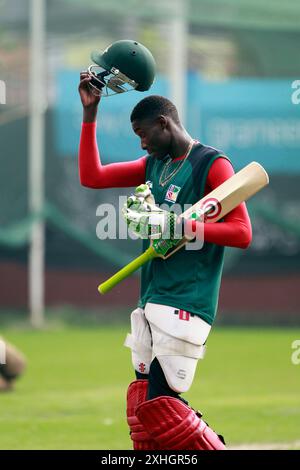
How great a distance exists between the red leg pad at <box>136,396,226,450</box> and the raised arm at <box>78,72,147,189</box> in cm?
115

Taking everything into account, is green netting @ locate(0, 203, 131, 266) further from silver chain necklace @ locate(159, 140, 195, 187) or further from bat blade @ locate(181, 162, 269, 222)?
bat blade @ locate(181, 162, 269, 222)

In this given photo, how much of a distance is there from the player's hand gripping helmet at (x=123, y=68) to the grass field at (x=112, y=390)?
8.80 ft

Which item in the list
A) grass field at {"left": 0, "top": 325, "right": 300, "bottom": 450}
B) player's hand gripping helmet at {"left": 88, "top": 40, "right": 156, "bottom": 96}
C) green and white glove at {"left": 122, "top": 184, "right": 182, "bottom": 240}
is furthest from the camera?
grass field at {"left": 0, "top": 325, "right": 300, "bottom": 450}

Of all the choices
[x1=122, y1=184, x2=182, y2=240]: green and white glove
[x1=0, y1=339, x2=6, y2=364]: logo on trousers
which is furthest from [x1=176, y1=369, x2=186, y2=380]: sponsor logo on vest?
[x1=0, y1=339, x2=6, y2=364]: logo on trousers

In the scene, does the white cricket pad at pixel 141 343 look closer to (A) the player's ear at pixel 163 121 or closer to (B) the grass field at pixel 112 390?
(A) the player's ear at pixel 163 121

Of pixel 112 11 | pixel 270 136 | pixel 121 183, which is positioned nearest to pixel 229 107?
pixel 270 136

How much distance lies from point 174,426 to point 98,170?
133cm

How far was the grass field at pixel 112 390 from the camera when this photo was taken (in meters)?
7.84

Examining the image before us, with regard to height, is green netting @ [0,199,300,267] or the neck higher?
green netting @ [0,199,300,267]

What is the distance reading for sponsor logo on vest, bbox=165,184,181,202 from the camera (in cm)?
538

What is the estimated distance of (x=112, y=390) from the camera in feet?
33.7

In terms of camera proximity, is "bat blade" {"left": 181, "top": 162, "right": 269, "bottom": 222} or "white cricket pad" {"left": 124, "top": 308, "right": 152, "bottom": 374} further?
"white cricket pad" {"left": 124, "top": 308, "right": 152, "bottom": 374}

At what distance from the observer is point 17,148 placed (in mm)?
15445

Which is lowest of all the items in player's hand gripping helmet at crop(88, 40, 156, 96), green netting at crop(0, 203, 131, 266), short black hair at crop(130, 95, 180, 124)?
short black hair at crop(130, 95, 180, 124)
